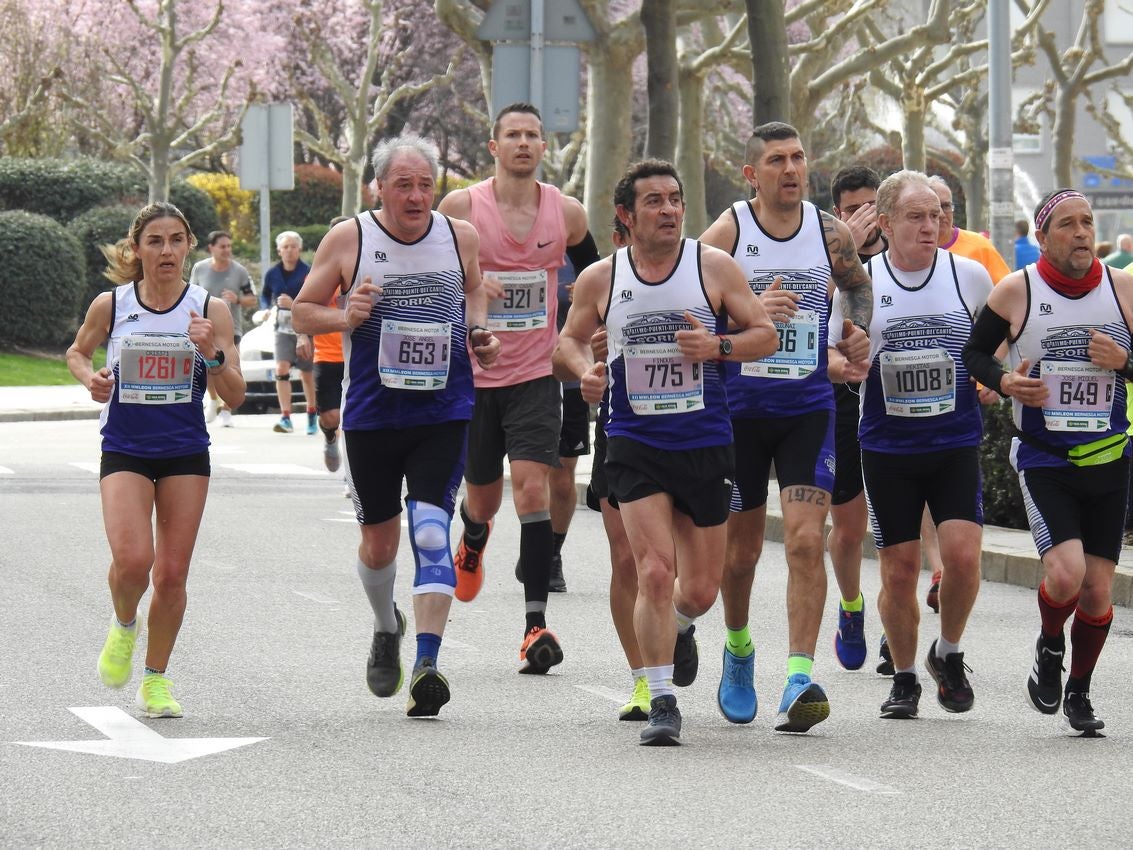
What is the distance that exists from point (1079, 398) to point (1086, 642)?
81cm

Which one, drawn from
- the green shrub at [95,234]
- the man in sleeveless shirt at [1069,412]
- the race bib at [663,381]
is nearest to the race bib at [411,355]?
the race bib at [663,381]

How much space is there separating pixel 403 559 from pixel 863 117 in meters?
32.6

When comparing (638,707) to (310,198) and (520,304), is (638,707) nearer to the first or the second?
(520,304)

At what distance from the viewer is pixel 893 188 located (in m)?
8.20

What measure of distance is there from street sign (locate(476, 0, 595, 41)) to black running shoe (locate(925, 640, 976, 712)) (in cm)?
917

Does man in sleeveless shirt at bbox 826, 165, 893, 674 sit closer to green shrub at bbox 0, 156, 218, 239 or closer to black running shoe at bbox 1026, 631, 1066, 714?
black running shoe at bbox 1026, 631, 1066, 714

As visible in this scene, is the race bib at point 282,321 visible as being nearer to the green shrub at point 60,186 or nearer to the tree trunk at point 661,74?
the tree trunk at point 661,74

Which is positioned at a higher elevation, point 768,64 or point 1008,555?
point 768,64

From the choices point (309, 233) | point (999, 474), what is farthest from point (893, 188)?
point (309, 233)

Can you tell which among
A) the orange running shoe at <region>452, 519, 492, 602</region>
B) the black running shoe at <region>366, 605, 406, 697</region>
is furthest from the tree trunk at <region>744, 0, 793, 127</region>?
the black running shoe at <region>366, 605, 406, 697</region>

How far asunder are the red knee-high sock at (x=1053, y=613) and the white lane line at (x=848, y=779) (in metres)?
1.24

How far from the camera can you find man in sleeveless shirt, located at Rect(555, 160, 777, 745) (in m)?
7.45

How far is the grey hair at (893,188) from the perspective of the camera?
8.15 meters

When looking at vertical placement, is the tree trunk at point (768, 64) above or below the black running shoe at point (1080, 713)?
above
